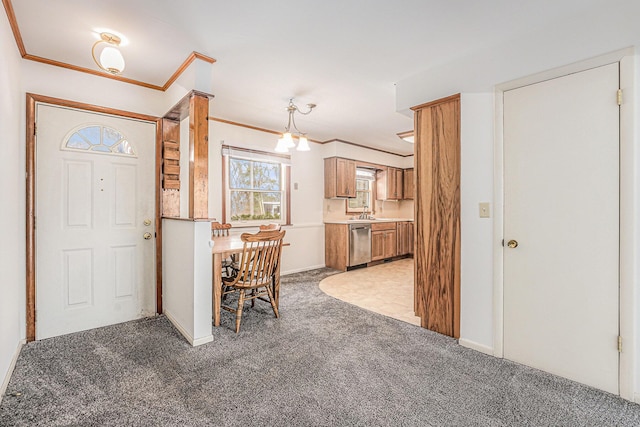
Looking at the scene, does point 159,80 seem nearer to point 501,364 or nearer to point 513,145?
point 513,145

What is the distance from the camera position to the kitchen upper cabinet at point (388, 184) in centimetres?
684

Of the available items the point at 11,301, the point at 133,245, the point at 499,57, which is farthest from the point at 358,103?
the point at 11,301

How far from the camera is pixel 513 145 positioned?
88.3 inches

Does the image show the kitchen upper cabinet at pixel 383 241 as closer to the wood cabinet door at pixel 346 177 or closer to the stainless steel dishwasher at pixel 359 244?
the stainless steel dishwasher at pixel 359 244

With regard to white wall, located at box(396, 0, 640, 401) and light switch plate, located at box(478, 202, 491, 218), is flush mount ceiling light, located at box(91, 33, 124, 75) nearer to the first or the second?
white wall, located at box(396, 0, 640, 401)

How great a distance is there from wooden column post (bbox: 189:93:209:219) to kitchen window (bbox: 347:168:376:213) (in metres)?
4.06

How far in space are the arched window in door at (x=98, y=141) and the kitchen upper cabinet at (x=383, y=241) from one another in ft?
13.9

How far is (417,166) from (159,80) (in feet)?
8.74

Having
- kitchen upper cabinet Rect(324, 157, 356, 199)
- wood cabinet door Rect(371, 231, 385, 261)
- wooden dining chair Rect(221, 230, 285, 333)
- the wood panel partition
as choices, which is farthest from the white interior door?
wood cabinet door Rect(371, 231, 385, 261)

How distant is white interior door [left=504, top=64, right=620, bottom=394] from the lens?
6.13ft

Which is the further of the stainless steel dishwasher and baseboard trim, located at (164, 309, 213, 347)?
the stainless steel dishwasher

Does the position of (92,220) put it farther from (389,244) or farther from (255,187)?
(389,244)

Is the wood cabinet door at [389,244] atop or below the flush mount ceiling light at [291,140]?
below

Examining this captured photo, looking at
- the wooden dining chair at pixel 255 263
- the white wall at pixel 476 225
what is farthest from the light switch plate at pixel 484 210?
the wooden dining chair at pixel 255 263
